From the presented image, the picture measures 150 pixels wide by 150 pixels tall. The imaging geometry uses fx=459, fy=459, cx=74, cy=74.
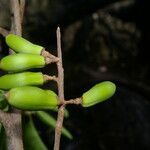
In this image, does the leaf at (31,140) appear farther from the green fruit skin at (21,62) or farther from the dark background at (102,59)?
the dark background at (102,59)

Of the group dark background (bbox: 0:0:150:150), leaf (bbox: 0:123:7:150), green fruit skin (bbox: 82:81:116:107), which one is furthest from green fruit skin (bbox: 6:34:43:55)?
dark background (bbox: 0:0:150:150)

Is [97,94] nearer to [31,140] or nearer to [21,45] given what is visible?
[21,45]

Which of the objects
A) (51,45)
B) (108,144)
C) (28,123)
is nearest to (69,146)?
(108,144)

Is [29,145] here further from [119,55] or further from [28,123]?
[119,55]

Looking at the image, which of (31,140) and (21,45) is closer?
(21,45)

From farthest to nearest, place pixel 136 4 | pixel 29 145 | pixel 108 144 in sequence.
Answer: pixel 136 4, pixel 108 144, pixel 29 145

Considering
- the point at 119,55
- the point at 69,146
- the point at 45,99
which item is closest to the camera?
the point at 45,99

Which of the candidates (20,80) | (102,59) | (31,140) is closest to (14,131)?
(20,80)
